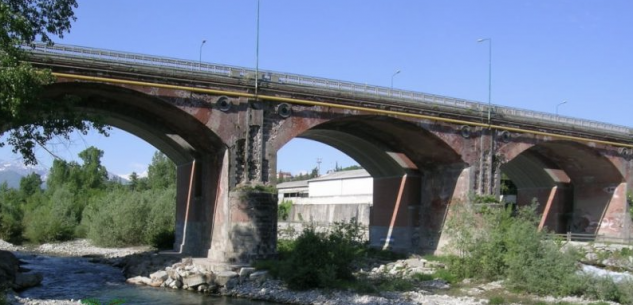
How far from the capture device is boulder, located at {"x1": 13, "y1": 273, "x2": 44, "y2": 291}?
24.0 m

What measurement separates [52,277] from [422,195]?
20.4 metres

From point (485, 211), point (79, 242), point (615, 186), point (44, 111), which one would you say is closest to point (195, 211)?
point (485, 211)

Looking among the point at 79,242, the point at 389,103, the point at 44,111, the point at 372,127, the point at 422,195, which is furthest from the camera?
the point at 79,242

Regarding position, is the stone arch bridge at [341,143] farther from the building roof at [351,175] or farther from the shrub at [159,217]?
the building roof at [351,175]

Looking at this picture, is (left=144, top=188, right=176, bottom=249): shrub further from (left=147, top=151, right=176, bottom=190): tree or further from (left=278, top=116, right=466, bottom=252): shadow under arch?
(left=147, top=151, right=176, bottom=190): tree

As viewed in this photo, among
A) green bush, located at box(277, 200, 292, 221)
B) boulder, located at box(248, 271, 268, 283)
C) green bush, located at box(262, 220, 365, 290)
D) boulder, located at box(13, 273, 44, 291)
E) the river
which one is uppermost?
green bush, located at box(277, 200, 292, 221)

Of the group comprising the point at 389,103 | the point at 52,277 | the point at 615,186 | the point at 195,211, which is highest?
the point at 389,103

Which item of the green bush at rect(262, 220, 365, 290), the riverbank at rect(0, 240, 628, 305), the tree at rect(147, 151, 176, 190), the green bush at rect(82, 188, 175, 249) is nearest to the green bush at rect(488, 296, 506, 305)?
the riverbank at rect(0, 240, 628, 305)

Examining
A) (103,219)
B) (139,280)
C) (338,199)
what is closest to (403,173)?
(139,280)

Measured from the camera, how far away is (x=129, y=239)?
146 feet

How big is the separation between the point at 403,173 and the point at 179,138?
1341 centimetres

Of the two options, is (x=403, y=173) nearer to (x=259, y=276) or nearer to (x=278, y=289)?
(x=259, y=276)

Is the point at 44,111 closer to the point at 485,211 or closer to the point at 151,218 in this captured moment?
the point at 485,211

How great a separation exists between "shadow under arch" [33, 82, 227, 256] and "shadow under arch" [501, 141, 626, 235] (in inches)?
856
